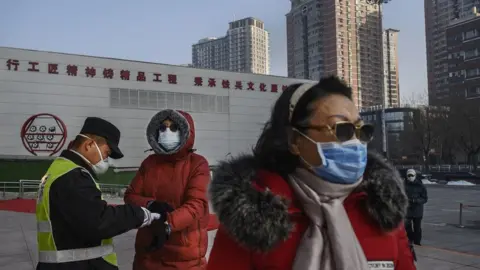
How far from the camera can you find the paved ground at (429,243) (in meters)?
7.15

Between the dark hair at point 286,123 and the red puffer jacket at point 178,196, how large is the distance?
1328 millimetres

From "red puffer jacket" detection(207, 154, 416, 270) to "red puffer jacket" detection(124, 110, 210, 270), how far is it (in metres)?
1.34

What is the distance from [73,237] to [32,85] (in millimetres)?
26331

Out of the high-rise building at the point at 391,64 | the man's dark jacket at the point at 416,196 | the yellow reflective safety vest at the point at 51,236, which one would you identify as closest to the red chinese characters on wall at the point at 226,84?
the man's dark jacket at the point at 416,196

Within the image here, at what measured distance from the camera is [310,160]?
5.34 ft

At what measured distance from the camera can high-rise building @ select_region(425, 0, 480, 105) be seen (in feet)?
299

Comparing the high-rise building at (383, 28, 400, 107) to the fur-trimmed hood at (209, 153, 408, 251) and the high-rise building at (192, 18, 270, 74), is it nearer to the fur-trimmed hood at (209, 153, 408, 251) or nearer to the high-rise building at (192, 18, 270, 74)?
the high-rise building at (192, 18, 270, 74)

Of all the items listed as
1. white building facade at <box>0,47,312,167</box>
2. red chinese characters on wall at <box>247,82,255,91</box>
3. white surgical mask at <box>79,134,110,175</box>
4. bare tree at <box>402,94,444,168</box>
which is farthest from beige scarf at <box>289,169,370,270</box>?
bare tree at <box>402,94,444,168</box>

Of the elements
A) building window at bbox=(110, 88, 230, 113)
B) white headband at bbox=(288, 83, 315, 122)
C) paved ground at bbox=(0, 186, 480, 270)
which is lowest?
paved ground at bbox=(0, 186, 480, 270)

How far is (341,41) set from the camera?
5434 centimetres

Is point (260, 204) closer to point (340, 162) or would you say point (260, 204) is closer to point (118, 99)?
point (340, 162)

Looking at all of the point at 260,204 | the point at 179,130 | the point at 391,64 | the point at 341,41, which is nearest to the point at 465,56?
the point at 391,64

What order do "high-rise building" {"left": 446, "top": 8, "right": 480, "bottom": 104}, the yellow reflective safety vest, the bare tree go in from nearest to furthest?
the yellow reflective safety vest → the bare tree → "high-rise building" {"left": 446, "top": 8, "right": 480, "bottom": 104}

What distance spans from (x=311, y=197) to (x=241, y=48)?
81540mm
